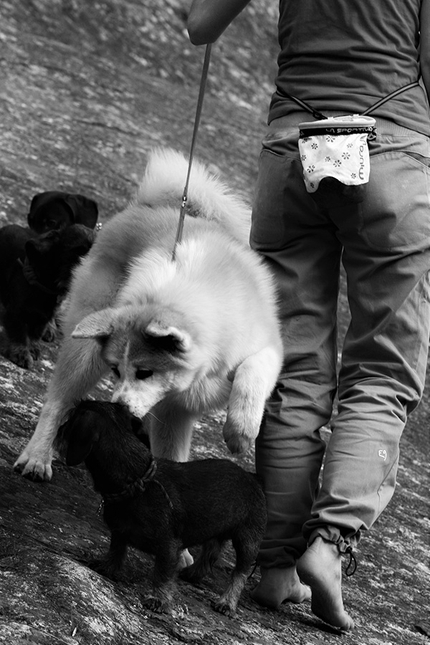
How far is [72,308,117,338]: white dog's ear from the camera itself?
3141 millimetres

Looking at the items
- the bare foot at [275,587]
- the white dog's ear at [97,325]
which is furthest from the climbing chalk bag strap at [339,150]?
the bare foot at [275,587]

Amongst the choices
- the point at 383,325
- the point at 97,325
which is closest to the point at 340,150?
the point at 383,325

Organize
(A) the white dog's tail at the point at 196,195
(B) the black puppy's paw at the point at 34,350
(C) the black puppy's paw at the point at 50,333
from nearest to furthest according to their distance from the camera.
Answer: (A) the white dog's tail at the point at 196,195, (B) the black puppy's paw at the point at 34,350, (C) the black puppy's paw at the point at 50,333

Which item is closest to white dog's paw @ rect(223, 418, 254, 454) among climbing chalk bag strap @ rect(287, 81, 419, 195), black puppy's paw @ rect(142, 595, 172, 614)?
black puppy's paw @ rect(142, 595, 172, 614)

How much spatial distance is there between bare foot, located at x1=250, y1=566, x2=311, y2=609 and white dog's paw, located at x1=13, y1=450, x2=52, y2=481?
2.81ft

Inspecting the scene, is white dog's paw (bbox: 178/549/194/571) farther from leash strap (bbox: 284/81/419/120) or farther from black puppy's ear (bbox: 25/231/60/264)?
black puppy's ear (bbox: 25/231/60/264)

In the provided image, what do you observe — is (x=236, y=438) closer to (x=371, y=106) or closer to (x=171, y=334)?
(x=171, y=334)

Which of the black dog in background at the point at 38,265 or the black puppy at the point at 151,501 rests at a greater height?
the black puppy at the point at 151,501

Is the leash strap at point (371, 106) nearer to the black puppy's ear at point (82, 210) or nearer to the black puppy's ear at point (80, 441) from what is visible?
the black puppy's ear at point (80, 441)

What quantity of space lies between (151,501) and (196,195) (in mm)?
1575

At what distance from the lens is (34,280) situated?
4.45 m

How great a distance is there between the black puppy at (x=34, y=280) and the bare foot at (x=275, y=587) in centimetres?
184

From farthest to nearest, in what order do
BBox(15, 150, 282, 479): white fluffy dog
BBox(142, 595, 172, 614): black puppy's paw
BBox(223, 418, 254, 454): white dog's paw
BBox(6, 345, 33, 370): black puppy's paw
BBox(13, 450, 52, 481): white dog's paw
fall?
BBox(6, 345, 33, 370): black puppy's paw
BBox(13, 450, 52, 481): white dog's paw
BBox(15, 150, 282, 479): white fluffy dog
BBox(223, 418, 254, 454): white dog's paw
BBox(142, 595, 172, 614): black puppy's paw

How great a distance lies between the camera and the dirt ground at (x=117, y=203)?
250 cm
